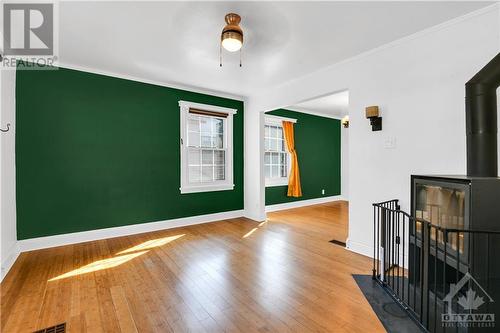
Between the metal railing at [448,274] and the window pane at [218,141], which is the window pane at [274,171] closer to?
→ the window pane at [218,141]

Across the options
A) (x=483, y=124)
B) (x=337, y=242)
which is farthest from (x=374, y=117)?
(x=337, y=242)

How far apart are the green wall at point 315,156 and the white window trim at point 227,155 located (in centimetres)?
130

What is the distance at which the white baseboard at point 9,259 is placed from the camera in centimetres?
250

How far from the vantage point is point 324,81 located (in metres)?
3.61

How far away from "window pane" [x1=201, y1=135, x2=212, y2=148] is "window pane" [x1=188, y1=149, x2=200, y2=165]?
0.20 m

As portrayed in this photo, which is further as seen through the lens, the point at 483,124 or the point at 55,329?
the point at 483,124

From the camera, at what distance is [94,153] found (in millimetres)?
3691

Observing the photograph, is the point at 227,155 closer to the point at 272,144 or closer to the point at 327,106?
the point at 272,144

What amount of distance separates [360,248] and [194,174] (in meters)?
3.17

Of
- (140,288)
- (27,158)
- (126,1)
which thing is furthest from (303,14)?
(27,158)

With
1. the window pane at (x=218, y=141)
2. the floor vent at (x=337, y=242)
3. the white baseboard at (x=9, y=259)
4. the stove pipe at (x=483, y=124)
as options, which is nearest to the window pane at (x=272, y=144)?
the window pane at (x=218, y=141)

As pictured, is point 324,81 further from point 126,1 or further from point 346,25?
point 126,1

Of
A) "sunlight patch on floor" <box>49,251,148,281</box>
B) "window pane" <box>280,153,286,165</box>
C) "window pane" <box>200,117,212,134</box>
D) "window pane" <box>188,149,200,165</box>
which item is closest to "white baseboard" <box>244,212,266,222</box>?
"window pane" <box>188,149,200,165</box>

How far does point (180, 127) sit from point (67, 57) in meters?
1.87
